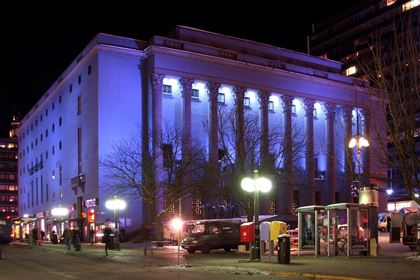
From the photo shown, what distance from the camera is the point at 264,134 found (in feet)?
191

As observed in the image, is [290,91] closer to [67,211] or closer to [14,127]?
[67,211]

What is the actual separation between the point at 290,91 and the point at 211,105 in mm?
12897

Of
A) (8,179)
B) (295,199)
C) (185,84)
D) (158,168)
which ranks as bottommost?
(295,199)

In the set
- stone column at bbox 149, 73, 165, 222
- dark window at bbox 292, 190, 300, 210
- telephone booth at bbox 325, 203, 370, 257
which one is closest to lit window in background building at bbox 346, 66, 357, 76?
dark window at bbox 292, 190, 300, 210

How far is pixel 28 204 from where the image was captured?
10512 cm

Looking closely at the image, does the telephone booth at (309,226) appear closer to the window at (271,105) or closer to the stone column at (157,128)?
the stone column at (157,128)

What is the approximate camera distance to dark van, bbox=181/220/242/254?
122 ft

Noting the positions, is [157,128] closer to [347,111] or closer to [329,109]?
[329,109]

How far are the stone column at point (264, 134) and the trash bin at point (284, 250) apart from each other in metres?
22.3

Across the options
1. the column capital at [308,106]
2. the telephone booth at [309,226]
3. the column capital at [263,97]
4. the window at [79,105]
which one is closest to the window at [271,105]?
the column capital at [263,97]

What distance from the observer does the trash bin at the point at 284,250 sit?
2494 cm

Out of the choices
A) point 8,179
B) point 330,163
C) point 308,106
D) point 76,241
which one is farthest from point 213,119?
point 8,179

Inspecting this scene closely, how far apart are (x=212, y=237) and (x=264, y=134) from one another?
22.2 metres

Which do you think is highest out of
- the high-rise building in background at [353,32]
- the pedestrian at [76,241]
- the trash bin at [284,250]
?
the high-rise building in background at [353,32]
